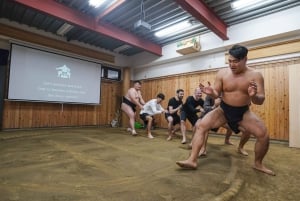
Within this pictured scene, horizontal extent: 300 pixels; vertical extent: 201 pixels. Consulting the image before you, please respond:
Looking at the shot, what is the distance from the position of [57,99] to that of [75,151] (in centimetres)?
342

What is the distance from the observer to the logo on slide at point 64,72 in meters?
5.43

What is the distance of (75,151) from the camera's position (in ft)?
8.14

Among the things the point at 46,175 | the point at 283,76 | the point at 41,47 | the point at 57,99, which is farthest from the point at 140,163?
the point at 41,47

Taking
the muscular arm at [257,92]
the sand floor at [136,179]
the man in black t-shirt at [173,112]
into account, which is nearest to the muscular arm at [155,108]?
the man in black t-shirt at [173,112]

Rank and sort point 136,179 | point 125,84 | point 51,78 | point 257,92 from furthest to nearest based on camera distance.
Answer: point 125,84 < point 51,78 < point 257,92 < point 136,179

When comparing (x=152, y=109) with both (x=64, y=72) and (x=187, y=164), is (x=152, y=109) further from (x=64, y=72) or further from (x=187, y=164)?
(x=64, y=72)

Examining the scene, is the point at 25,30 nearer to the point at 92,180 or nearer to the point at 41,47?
the point at 41,47

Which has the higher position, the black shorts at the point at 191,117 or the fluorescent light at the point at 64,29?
the fluorescent light at the point at 64,29

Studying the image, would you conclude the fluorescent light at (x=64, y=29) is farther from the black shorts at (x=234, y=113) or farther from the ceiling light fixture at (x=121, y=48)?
the black shorts at (x=234, y=113)

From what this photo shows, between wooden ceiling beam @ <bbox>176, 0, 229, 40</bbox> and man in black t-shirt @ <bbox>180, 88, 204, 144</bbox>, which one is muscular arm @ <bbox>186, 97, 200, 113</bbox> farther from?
wooden ceiling beam @ <bbox>176, 0, 229, 40</bbox>

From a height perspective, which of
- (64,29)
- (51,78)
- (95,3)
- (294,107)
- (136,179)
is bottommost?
(136,179)

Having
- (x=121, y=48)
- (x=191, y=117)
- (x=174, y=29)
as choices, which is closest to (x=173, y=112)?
(x=191, y=117)

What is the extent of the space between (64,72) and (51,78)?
0.44m

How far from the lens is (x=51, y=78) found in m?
5.25
